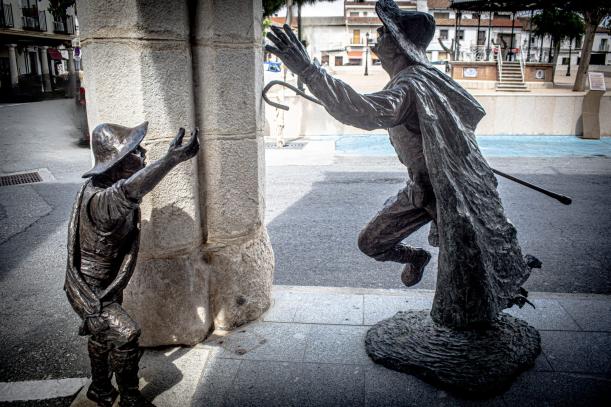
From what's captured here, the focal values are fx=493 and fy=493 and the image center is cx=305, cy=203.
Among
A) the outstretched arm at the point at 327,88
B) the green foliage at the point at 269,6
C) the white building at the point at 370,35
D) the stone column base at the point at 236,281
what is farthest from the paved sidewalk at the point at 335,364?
the white building at the point at 370,35

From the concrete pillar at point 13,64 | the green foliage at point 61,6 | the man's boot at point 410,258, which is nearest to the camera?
the man's boot at point 410,258

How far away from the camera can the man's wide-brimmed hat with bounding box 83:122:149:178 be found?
2641 millimetres

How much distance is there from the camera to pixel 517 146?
13984 millimetres

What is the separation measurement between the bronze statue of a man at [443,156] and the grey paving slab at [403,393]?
426 millimetres

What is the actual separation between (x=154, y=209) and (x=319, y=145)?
36.4 ft

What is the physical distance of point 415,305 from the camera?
13.8 feet

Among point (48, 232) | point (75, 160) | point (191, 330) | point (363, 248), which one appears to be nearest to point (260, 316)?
point (191, 330)

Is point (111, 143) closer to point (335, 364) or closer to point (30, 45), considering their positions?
point (335, 364)

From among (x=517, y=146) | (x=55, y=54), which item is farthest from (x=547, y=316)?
(x=55, y=54)

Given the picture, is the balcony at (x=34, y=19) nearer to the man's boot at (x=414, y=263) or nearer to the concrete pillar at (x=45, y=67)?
the concrete pillar at (x=45, y=67)

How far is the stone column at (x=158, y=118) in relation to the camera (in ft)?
10.3

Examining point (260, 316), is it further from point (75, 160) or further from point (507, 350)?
point (75, 160)

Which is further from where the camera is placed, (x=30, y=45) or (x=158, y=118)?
(x=30, y=45)

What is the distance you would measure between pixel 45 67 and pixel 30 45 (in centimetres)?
341
